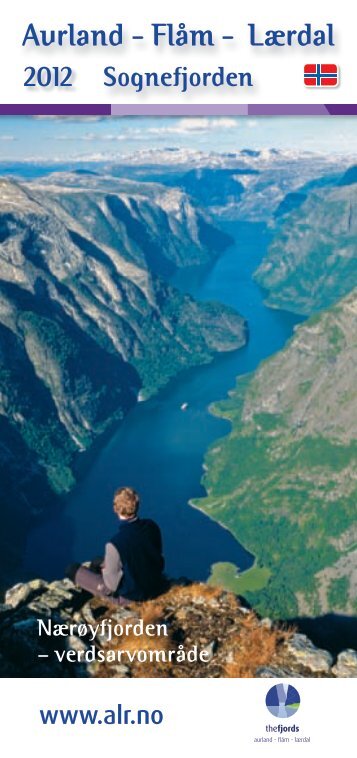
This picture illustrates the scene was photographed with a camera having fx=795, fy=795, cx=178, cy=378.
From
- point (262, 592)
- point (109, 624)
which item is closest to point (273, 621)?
point (109, 624)

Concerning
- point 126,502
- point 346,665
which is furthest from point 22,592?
point 346,665

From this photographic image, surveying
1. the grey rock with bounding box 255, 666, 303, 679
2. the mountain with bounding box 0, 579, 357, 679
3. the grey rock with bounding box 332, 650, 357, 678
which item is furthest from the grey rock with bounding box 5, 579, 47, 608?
the grey rock with bounding box 332, 650, 357, 678

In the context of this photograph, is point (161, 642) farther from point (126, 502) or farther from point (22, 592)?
point (22, 592)

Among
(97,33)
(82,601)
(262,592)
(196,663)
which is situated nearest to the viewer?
(196,663)

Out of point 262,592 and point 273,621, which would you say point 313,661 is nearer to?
point 273,621

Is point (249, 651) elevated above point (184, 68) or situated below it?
below
